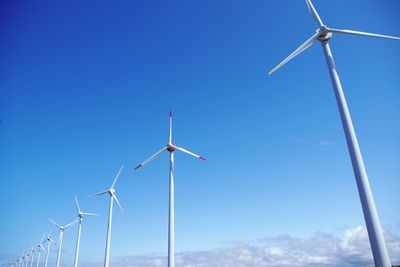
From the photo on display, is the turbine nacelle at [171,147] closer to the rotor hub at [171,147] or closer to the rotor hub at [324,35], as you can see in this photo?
the rotor hub at [171,147]

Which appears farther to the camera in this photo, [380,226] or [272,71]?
[272,71]

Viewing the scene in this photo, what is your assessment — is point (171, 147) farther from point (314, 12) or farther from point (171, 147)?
point (314, 12)

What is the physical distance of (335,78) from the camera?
1217 inches

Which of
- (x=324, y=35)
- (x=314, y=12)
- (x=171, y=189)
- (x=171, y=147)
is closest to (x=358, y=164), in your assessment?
(x=324, y=35)

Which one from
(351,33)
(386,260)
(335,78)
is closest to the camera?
(386,260)

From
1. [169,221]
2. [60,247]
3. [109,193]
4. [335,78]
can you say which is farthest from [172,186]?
[60,247]

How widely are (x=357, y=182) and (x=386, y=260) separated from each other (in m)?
6.40

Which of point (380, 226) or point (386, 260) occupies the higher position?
point (380, 226)

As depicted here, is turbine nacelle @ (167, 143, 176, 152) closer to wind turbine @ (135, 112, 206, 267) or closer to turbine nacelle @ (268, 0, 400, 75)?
wind turbine @ (135, 112, 206, 267)

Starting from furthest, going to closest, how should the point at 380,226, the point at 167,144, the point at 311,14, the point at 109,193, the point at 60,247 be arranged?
the point at 60,247 → the point at 109,193 → the point at 167,144 → the point at 311,14 → the point at 380,226

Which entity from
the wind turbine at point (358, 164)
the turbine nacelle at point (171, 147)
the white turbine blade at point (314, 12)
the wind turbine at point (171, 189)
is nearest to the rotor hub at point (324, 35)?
the wind turbine at point (358, 164)

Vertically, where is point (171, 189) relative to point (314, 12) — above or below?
below

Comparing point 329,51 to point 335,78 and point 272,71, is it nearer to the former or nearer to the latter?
point 335,78

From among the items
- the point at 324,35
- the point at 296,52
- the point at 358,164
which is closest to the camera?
the point at 358,164
